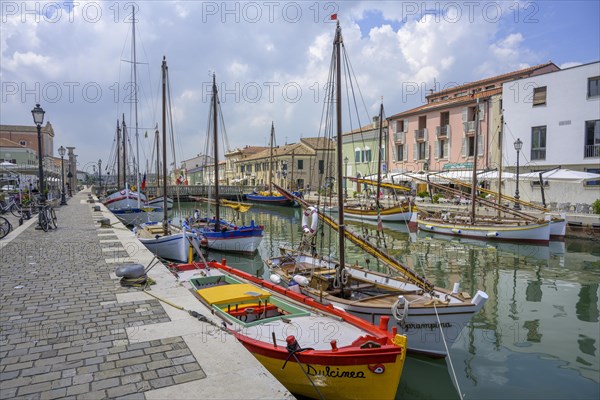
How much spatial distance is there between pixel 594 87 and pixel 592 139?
3646 mm

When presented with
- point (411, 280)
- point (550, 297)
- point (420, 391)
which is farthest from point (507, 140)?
→ point (420, 391)

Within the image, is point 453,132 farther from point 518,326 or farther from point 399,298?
point 399,298

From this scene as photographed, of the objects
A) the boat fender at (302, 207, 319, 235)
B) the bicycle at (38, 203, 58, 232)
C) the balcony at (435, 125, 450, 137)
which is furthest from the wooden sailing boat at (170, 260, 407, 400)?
the balcony at (435, 125, 450, 137)

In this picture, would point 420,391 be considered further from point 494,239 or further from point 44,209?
point 494,239

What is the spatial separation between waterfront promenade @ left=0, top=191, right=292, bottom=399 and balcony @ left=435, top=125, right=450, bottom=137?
37.0m

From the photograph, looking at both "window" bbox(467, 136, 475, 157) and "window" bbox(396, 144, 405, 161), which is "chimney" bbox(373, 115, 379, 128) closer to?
"window" bbox(396, 144, 405, 161)

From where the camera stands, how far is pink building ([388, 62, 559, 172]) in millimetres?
36875

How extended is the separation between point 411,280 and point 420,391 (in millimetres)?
2945

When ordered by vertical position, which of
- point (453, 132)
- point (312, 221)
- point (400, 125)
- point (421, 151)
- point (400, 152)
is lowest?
point (312, 221)

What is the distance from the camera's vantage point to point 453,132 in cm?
4078

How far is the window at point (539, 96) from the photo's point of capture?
1254 inches

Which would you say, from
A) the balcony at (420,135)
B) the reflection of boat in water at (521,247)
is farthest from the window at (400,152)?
the reflection of boat in water at (521,247)

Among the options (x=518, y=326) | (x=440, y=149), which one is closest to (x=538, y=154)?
(x=440, y=149)

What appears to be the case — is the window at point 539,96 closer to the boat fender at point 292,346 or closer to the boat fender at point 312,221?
the boat fender at point 312,221
